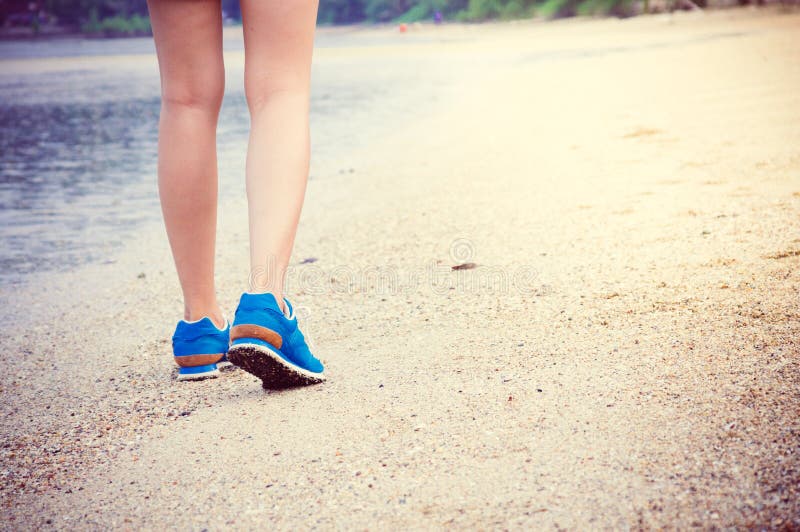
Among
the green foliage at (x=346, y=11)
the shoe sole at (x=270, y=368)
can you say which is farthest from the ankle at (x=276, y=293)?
the green foliage at (x=346, y=11)

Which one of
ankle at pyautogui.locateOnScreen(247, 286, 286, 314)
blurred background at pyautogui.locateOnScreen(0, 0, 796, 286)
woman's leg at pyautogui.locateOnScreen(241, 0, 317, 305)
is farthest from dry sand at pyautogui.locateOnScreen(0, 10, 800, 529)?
blurred background at pyautogui.locateOnScreen(0, 0, 796, 286)

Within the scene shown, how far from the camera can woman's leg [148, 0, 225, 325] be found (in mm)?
1604

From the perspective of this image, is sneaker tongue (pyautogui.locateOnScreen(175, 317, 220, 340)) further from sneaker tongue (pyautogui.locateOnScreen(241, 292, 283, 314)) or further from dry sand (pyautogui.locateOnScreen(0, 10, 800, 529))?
sneaker tongue (pyautogui.locateOnScreen(241, 292, 283, 314))

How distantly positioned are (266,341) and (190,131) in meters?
0.53

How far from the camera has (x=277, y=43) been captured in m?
1.59

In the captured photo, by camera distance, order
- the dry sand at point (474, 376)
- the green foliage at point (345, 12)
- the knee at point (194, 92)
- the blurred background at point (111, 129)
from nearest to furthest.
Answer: the dry sand at point (474, 376)
the knee at point (194, 92)
the blurred background at point (111, 129)
the green foliage at point (345, 12)

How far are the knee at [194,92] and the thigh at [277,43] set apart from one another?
0.09m

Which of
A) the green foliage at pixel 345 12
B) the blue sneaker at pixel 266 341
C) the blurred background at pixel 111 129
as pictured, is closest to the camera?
the blue sneaker at pixel 266 341

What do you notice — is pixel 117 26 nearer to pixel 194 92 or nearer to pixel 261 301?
pixel 194 92

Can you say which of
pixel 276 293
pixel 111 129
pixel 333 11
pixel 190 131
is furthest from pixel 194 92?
pixel 333 11

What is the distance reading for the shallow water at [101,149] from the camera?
436 centimetres

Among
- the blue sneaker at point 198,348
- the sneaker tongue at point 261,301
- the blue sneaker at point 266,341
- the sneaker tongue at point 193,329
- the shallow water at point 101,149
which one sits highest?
the sneaker tongue at point 261,301

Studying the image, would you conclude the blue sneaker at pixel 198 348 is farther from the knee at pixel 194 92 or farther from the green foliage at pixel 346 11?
the green foliage at pixel 346 11

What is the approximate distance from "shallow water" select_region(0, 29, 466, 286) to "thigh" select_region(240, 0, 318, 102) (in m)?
2.44
